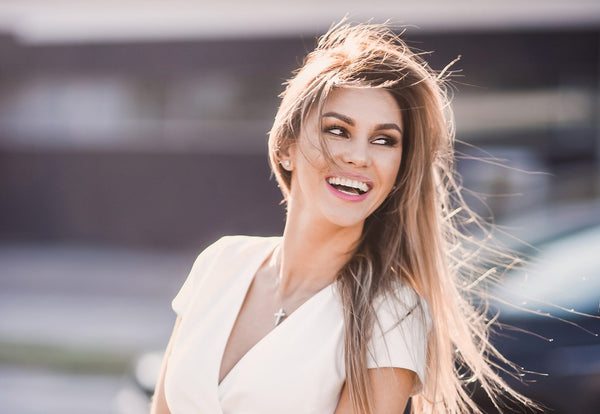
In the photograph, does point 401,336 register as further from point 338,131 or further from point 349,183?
point 338,131

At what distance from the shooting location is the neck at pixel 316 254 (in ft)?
6.67

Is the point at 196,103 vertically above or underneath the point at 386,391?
above

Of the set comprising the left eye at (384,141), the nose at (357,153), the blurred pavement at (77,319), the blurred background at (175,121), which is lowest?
the nose at (357,153)

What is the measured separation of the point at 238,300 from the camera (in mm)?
2043

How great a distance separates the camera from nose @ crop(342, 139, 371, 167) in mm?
1876

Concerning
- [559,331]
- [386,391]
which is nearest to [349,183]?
[386,391]

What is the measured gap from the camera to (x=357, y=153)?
6.16 feet

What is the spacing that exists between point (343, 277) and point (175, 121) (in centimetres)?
1008

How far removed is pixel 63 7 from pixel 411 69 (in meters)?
10.7

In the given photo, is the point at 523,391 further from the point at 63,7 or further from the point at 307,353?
the point at 63,7

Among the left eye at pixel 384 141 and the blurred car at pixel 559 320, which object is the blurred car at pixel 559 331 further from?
the left eye at pixel 384 141

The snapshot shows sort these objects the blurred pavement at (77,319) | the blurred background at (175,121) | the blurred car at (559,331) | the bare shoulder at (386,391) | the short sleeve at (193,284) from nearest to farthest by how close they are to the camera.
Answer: the bare shoulder at (386,391) → the short sleeve at (193,284) → the blurred car at (559,331) → the blurred pavement at (77,319) → the blurred background at (175,121)

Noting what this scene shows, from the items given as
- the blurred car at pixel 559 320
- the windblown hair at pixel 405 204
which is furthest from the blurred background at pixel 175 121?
the windblown hair at pixel 405 204

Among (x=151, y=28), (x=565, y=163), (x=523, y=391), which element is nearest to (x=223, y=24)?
(x=151, y=28)
